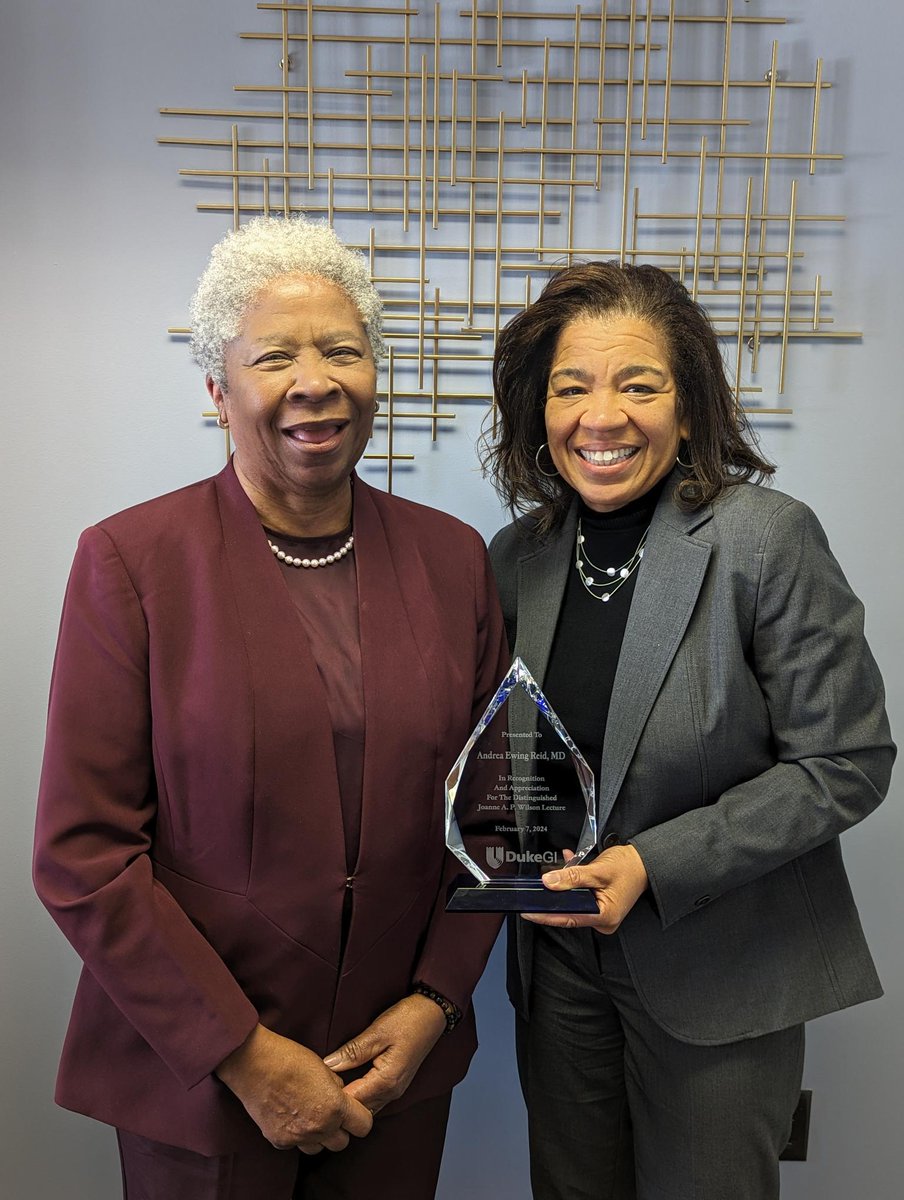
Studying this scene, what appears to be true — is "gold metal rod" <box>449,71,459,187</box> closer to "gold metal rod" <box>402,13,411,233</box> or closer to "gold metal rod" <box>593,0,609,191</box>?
"gold metal rod" <box>402,13,411,233</box>

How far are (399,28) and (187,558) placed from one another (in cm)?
121

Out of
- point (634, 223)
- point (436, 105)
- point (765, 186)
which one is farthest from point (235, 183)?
point (765, 186)

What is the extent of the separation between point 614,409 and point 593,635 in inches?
13.0

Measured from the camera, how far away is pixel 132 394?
197 cm

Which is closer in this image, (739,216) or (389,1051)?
(389,1051)

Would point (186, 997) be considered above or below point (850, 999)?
above

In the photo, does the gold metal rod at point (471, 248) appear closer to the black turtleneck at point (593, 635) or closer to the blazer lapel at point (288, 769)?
the black turtleneck at point (593, 635)

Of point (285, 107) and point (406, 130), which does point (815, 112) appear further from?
point (285, 107)

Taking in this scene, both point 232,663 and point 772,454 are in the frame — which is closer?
point 232,663

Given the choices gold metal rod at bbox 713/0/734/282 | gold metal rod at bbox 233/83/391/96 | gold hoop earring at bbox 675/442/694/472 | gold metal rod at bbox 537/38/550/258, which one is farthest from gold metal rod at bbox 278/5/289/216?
gold hoop earring at bbox 675/442/694/472

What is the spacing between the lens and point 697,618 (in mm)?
1440

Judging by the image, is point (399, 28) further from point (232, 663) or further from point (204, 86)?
point (232, 663)

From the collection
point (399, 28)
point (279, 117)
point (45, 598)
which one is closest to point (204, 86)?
point (279, 117)

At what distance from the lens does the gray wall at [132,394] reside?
190 cm
